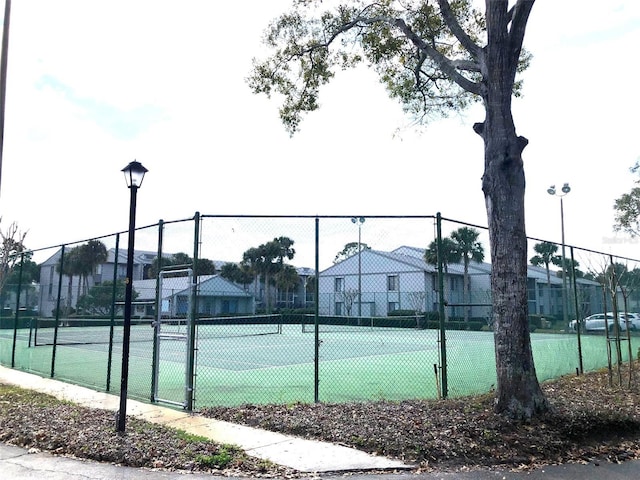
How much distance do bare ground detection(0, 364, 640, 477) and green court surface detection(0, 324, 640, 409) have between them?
133cm

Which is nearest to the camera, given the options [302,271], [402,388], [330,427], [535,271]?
[330,427]

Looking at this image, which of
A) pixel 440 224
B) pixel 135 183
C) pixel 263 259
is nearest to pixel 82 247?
pixel 263 259

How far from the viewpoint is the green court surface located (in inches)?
396

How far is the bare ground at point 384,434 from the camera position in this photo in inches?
223

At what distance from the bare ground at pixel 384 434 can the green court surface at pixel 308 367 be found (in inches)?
52.5

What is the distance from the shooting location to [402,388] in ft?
35.2

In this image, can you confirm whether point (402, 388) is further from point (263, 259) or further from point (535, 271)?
point (535, 271)

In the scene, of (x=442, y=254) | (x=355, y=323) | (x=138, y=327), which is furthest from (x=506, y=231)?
(x=138, y=327)

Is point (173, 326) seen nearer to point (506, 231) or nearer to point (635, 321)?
point (506, 231)

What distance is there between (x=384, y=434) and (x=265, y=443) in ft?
4.80

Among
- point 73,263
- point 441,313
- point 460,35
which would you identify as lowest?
point 441,313

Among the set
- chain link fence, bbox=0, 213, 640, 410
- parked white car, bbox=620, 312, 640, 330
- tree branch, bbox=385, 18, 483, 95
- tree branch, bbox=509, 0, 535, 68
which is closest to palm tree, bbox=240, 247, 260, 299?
chain link fence, bbox=0, 213, 640, 410

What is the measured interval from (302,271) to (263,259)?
1044 mm

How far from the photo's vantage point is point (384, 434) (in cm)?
630
